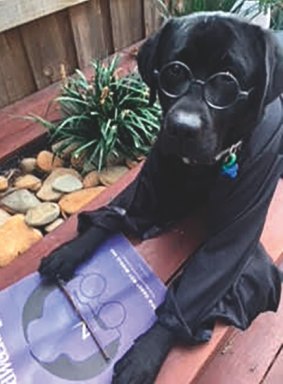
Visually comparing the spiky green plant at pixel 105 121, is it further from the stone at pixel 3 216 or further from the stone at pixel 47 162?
the stone at pixel 3 216

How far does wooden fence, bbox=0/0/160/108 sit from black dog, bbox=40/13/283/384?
792 millimetres

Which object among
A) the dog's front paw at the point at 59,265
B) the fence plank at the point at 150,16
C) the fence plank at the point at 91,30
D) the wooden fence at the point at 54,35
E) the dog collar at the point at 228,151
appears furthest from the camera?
the fence plank at the point at 150,16

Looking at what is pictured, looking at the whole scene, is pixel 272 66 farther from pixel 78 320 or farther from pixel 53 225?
pixel 53 225

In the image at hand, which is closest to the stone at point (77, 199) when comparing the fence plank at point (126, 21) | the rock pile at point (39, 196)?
the rock pile at point (39, 196)

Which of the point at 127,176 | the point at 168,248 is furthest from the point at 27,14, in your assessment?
the point at 168,248

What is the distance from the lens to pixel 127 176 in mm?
1376

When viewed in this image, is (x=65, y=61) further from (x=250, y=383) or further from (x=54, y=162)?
(x=250, y=383)

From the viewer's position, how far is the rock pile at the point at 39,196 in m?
1.27

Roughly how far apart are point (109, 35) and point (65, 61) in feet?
0.82

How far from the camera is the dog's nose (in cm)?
76

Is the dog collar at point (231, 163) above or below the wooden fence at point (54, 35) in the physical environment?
above

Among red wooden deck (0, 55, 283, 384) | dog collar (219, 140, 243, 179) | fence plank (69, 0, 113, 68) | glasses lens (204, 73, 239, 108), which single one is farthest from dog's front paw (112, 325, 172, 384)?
fence plank (69, 0, 113, 68)

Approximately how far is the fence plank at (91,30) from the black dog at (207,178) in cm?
90

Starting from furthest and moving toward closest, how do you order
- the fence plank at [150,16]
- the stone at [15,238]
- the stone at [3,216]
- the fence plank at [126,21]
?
the fence plank at [150,16] → the fence plank at [126,21] → the stone at [3,216] → the stone at [15,238]
